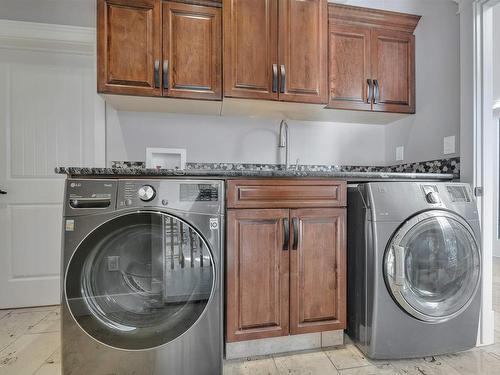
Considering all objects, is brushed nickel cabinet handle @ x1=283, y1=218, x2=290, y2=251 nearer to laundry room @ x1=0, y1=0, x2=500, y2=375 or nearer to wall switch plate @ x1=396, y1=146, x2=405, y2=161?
laundry room @ x1=0, y1=0, x2=500, y2=375

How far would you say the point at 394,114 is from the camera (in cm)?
197

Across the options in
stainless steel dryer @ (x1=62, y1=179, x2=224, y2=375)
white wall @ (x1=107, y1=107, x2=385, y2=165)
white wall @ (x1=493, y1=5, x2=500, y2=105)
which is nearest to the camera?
stainless steel dryer @ (x1=62, y1=179, x2=224, y2=375)

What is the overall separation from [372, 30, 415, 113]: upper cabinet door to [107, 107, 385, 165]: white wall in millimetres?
334

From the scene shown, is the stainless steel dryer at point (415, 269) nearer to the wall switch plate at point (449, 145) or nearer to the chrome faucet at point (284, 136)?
the wall switch plate at point (449, 145)

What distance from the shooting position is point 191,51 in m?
1.60

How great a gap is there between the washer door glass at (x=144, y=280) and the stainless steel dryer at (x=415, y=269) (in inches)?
31.9

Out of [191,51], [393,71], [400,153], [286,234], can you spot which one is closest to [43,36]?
[191,51]

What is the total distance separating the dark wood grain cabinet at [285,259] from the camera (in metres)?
1.27

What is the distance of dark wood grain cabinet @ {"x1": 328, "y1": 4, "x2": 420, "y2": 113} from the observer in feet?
6.01

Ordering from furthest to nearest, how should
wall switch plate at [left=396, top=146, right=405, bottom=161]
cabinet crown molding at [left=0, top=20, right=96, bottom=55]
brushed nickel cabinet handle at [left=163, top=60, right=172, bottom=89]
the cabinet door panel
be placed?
wall switch plate at [left=396, top=146, right=405, bottom=161] → cabinet crown molding at [left=0, top=20, right=96, bottom=55] → brushed nickel cabinet handle at [left=163, top=60, right=172, bottom=89] → the cabinet door panel

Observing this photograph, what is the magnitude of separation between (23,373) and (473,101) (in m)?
2.74

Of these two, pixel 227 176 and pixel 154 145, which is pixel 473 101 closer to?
pixel 227 176

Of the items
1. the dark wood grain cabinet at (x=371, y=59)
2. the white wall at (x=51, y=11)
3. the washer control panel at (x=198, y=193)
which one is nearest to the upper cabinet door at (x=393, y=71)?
the dark wood grain cabinet at (x=371, y=59)

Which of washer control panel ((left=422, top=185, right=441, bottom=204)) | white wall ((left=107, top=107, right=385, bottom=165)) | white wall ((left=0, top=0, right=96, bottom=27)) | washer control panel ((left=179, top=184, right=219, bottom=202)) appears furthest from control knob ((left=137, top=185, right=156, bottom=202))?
white wall ((left=0, top=0, right=96, bottom=27))
